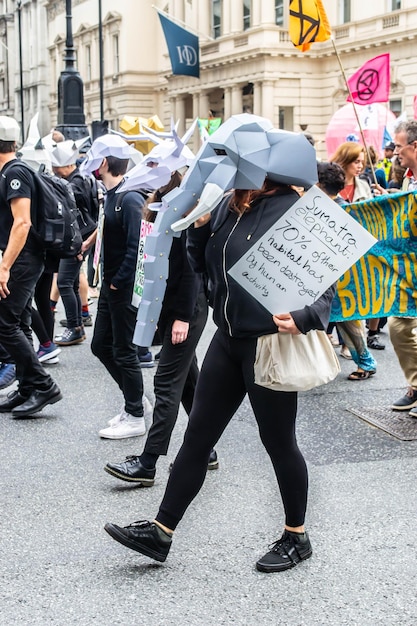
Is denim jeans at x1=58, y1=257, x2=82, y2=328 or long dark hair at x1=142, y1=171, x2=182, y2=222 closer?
long dark hair at x1=142, y1=171, x2=182, y2=222

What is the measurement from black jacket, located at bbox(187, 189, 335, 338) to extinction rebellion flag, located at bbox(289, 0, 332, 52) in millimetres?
6713

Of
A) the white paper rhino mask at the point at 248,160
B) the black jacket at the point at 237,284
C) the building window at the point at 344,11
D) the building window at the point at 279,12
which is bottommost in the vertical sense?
the black jacket at the point at 237,284

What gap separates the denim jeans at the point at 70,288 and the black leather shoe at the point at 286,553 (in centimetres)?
571

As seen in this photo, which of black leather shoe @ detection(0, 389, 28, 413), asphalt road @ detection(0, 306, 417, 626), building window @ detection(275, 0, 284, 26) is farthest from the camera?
building window @ detection(275, 0, 284, 26)

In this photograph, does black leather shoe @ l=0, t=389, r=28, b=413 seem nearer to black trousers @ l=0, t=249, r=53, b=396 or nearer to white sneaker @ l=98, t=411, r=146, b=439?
black trousers @ l=0, t=249, r=53, b=396

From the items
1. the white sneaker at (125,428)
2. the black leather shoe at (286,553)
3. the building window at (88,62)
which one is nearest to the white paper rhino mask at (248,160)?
the black leather shoe at (286,553)

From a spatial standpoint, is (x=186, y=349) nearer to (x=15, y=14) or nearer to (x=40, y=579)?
(x=40, y=579)

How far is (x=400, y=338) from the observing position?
639 cm

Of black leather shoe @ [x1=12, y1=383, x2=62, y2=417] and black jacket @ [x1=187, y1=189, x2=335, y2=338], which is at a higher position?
black jacket @ [x1=187, y1=189, x2=335, y2=338]

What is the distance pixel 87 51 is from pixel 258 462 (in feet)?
193

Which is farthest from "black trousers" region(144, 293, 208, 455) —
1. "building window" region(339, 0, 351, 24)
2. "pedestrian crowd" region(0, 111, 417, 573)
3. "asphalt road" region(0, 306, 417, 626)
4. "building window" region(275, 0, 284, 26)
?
"building window" region(275, 0, 284, 26)

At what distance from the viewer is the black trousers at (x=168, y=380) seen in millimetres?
4957

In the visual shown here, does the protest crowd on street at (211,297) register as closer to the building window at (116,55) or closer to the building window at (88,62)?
the building window at (116,55)

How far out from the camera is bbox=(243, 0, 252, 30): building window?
44656 millimetres
